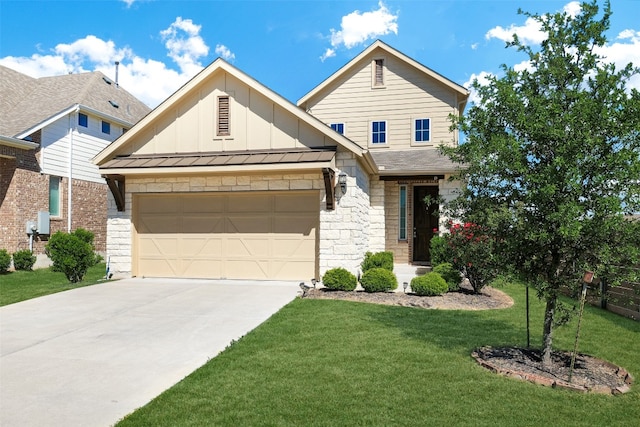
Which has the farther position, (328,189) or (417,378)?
(328,189)

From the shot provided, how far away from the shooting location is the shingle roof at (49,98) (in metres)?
16.4

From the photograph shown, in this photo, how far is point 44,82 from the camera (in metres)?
19.9

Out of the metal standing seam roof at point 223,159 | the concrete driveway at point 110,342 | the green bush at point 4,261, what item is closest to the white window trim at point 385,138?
the metal standing seam roof at point 223,159

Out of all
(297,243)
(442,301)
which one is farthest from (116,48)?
(442,301)

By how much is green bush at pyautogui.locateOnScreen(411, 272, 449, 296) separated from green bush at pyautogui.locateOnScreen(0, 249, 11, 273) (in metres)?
12.9

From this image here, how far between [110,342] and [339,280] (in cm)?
501

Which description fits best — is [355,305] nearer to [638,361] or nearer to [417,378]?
[417,378]

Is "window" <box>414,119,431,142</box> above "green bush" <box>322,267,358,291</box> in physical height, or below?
above

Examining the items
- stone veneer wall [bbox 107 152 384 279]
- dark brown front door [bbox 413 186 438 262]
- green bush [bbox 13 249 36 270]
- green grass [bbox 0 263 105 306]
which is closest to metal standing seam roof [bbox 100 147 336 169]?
stone veneer wall [bbox 107 152 384 279]

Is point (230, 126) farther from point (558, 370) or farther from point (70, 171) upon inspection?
point (70, 171)

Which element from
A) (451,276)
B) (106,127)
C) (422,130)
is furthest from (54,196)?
(451,276)

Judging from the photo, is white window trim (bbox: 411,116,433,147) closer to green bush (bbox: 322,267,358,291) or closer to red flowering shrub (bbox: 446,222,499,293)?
green bush (bbox: 322,267,358,291)

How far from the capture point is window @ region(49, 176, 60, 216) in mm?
16794

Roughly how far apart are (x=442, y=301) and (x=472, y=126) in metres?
4.69
